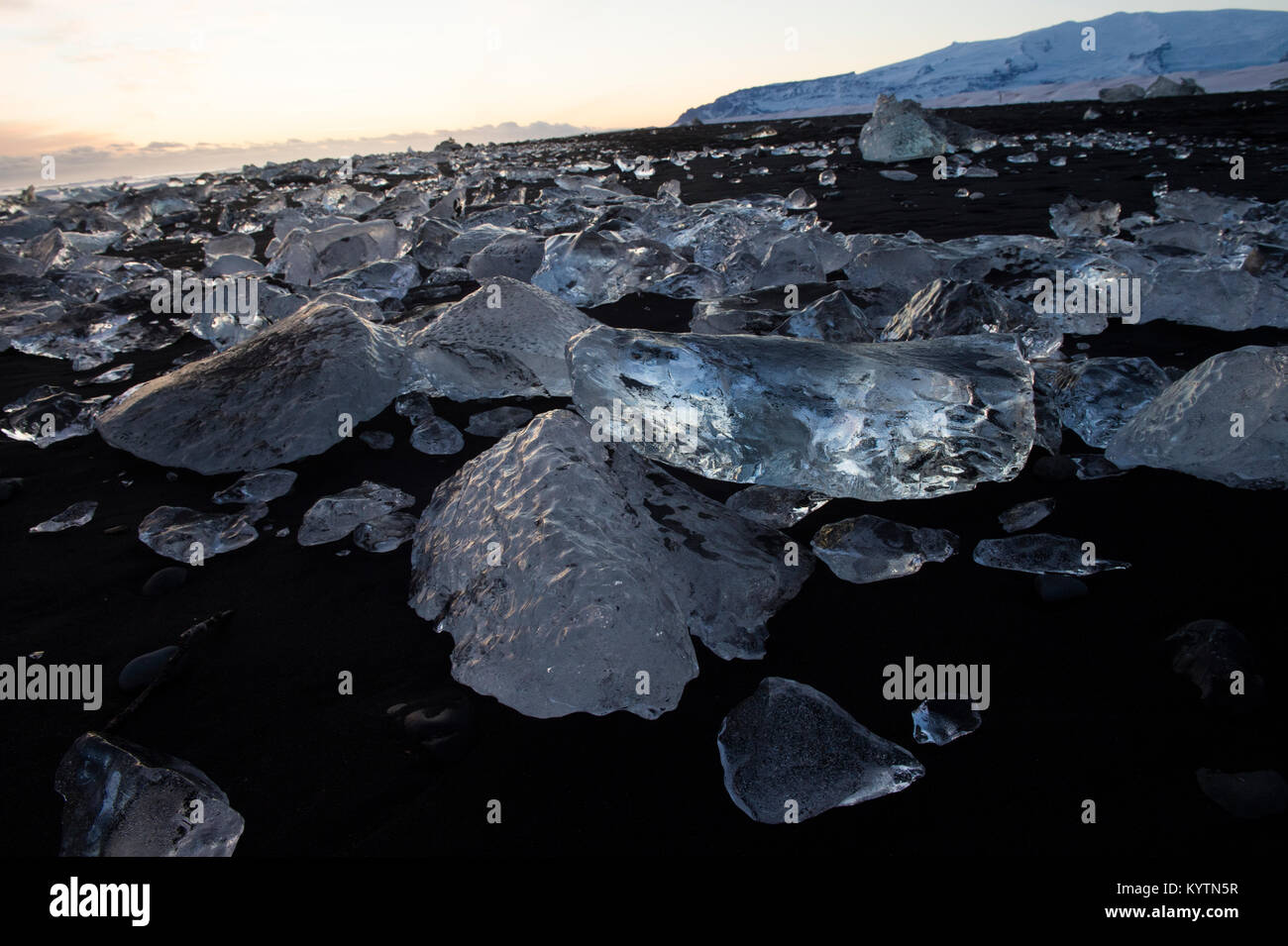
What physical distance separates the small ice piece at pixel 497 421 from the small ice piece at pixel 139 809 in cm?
136

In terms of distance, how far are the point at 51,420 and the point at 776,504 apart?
8.61 ft

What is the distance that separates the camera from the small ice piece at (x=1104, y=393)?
6.34 feet

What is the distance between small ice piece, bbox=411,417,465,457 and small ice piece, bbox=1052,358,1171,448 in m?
1.99

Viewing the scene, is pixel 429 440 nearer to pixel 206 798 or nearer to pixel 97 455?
pixel 97 455

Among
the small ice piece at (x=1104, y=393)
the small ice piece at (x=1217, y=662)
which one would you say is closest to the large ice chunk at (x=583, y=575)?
the small ice piece at (x=1217, y=662)

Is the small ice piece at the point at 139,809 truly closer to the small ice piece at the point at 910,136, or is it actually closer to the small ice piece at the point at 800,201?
the small ice piece at the point at 800,201

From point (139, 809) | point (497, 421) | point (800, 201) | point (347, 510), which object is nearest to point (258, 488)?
point (347, 510)

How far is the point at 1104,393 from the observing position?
1974 mm

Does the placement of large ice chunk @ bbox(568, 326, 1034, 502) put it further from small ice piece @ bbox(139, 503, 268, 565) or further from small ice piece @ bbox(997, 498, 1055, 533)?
small ice piece @ bbox(139, 503, 268, 565)

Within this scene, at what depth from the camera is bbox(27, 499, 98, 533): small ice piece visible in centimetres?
177

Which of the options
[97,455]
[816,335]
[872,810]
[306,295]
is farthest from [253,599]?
[306,295]

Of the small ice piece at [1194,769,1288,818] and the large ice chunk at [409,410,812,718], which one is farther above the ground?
the large ice chunk at [409,410,812,718]

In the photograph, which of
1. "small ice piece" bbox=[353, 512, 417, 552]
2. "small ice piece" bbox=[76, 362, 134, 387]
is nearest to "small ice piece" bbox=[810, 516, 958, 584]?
"small ice piece" bbox=[353, 512, 417, 552]

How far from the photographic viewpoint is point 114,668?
1.28 m
